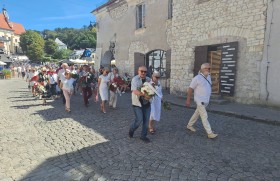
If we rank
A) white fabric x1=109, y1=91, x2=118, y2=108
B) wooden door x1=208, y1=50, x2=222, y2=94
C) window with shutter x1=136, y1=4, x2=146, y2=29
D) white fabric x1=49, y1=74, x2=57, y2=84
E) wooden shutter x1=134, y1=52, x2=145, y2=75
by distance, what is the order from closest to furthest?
white fabric x1=109, y1=91, x2=118, y2=108, wooden door x1=208, y1=50, x2=222, y2=94, white fabric x1=49, y1=74, x2=57, y2=84, window with shutter x1=136, y1=4, x2=146, y2=29, wooden shutter x1=134, y1=52, x2=145, y2=75

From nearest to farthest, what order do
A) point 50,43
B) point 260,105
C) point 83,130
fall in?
point 83,130, point 260,105, point 50,43

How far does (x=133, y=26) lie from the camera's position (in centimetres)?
1658

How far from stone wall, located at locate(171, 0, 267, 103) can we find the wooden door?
589 mm

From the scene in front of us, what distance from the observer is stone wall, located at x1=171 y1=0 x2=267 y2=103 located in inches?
343

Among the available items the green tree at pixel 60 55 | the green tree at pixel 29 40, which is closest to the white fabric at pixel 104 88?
the green tree at pixel 29 40

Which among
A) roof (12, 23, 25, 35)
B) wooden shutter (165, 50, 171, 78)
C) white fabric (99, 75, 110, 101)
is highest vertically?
roof (12, 23, 25, 35)

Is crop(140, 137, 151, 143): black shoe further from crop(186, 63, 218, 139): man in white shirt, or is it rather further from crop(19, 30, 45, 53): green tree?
crop(19, 30, 45, 53): green tree

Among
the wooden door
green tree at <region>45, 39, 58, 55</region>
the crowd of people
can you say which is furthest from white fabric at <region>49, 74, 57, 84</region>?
green tree at <region>45, 39, 58, 55</region>

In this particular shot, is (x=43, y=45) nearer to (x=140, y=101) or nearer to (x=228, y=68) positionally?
(x=228, y=68)

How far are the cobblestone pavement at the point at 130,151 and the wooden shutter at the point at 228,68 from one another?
2.74 meters

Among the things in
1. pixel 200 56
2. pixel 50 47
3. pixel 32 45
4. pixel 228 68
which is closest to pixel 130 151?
pixel 228 68

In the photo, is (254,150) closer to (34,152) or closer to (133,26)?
(34,152)

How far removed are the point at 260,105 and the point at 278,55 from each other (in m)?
1.96

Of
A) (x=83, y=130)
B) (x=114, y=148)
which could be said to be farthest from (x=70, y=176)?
(x=83, y=130)
